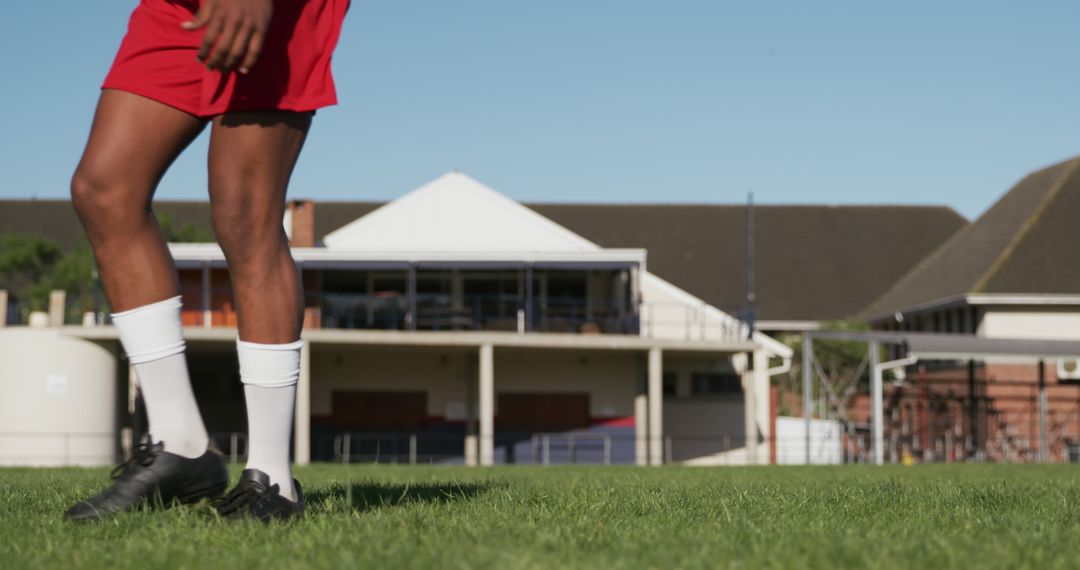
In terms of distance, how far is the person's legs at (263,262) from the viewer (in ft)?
12.6

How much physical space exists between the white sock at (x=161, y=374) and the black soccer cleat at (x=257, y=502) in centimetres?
20

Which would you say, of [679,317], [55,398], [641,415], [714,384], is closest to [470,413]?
[641,415]

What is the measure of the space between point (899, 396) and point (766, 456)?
4652 millimetres

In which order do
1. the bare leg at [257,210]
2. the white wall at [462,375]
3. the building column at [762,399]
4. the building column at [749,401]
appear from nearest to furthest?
the bare leg at [257,210], the building column at [749,401], the white wall at [462,375], the building column at [762,399]

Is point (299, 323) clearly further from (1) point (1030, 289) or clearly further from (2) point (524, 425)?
(1) point (1030, 289)

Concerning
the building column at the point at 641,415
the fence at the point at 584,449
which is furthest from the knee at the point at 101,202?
the building column at the point at 641,415

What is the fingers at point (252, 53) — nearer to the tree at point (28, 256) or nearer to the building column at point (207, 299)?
the building column at point (207, 299)

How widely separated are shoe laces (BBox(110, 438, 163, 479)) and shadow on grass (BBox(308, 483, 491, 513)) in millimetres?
520

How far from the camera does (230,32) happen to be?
3.51 meters

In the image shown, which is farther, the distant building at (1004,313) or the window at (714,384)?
the window at (714,384)

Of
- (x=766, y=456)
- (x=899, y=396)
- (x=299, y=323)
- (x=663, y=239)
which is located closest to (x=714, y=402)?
(x=766, y=456)

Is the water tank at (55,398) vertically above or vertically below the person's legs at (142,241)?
below

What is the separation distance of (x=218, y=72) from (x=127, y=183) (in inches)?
14.7

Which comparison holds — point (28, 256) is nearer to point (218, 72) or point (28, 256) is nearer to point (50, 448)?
point (50, 448)
